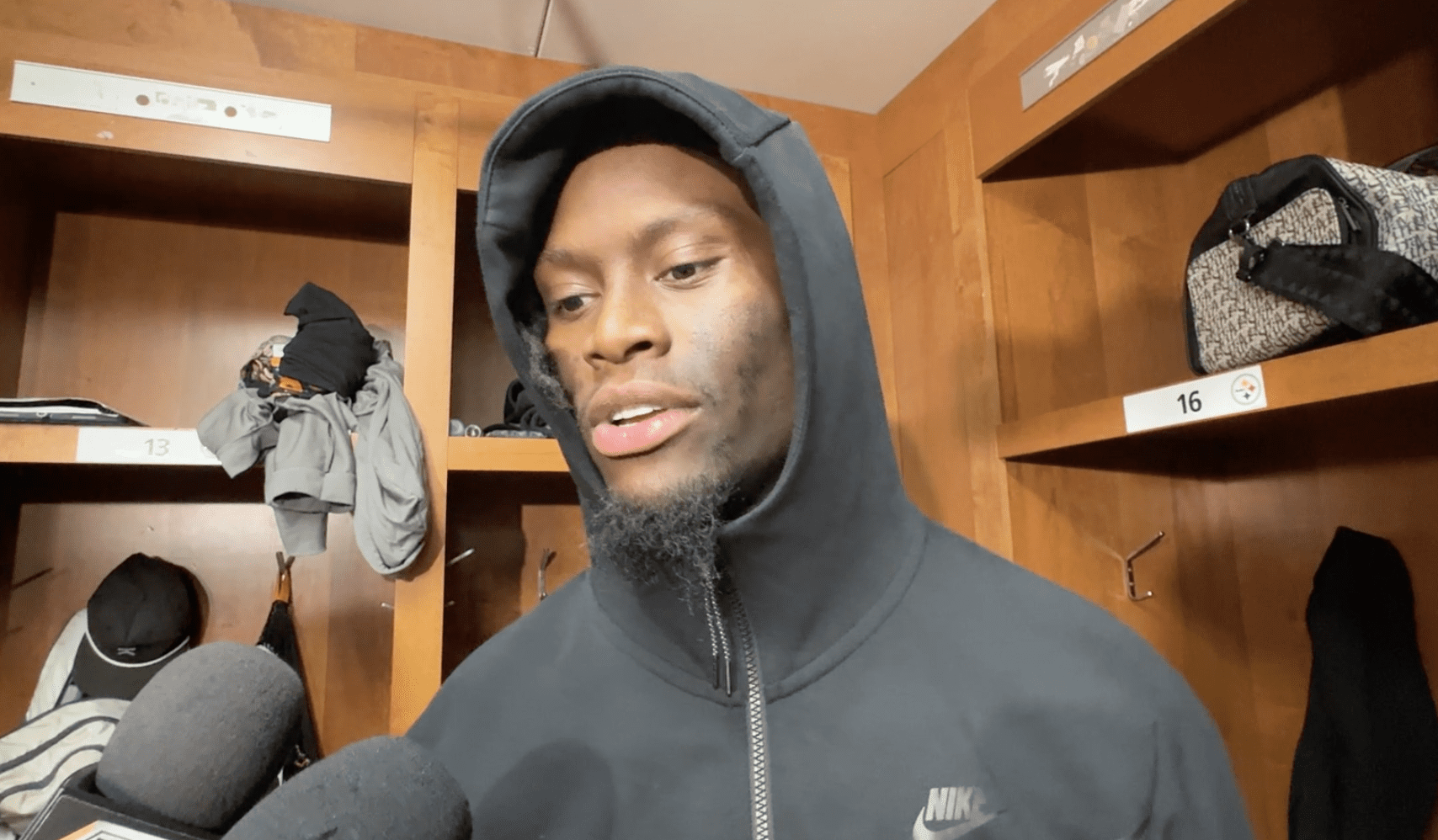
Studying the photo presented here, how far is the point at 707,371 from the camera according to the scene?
58cm

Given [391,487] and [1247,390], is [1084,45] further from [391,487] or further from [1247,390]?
[391,487]

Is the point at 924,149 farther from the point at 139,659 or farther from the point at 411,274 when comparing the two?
the point at 139,659

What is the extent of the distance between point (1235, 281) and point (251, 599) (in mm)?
1701

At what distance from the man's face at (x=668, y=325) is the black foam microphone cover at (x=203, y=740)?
26 cm

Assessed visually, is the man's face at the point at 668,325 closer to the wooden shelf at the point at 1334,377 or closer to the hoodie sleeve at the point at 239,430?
the wooden shelf at the point at 1334,377

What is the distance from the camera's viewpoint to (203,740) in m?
0.35

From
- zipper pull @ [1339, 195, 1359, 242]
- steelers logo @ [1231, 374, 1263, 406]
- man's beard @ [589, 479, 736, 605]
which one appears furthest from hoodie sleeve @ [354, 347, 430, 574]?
zipper pull @ [1339, 195, 1359, 242]

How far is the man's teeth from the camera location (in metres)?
0.58

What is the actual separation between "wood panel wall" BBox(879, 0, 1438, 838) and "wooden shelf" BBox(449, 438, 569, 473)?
2.29 ft

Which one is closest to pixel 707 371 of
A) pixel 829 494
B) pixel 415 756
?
pixel 829 494

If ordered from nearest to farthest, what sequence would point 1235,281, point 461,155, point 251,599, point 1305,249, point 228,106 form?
point 1305,249, point 1235,281, point 228,106, point 461,155, point 251,599

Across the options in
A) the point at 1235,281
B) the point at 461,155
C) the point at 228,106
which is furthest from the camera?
the point at 461,155

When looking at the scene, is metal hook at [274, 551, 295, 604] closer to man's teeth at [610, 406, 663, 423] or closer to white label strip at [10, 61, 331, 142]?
white label strip at [10, 61, 331, 142]

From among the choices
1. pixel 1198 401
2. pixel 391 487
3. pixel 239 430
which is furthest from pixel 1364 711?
pixel 239 430
